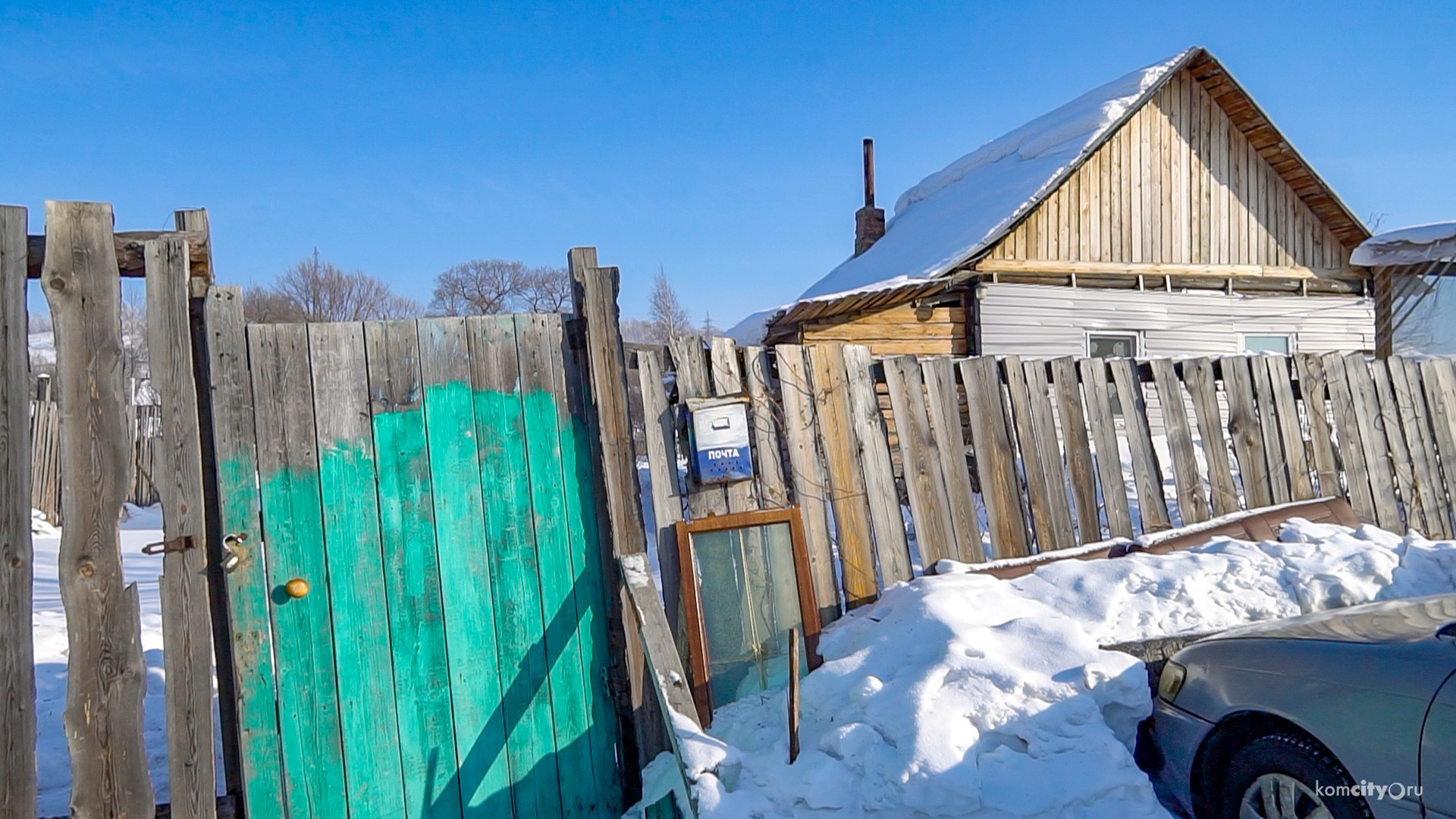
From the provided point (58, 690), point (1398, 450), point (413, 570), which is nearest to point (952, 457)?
point (413, 570)

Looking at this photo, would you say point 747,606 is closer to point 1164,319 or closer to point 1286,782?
point 1286,782

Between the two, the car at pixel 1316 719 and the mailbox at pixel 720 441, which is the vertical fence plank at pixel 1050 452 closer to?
the car at pixel 1316 719

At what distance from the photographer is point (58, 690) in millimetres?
5109

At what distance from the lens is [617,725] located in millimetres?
3953

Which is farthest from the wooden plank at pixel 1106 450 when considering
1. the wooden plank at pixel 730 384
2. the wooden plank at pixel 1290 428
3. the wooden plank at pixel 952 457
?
the wooden plank at pixel 730 384

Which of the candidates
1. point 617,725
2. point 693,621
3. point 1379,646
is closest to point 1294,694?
point 1379,646

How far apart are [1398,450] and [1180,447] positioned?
2035mm

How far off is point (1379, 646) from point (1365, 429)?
12.4 ft

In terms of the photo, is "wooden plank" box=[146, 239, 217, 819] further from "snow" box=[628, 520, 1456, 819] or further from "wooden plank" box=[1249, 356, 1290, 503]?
"wooden plank" box=[1249, 356, 1290, 503]

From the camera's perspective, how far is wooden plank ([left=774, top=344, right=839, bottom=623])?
429cm

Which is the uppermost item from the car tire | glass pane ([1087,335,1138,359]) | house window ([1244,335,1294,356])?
glass pane ([1087,335,1138,359])

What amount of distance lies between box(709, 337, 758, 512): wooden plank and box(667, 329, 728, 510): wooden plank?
0.04 meters

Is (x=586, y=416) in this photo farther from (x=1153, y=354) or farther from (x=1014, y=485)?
(x=1153, y=354)

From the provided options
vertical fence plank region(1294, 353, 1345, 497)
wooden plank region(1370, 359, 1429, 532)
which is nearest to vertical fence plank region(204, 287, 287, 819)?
vertical fence plank region(1294, 353, 1345, 497)
